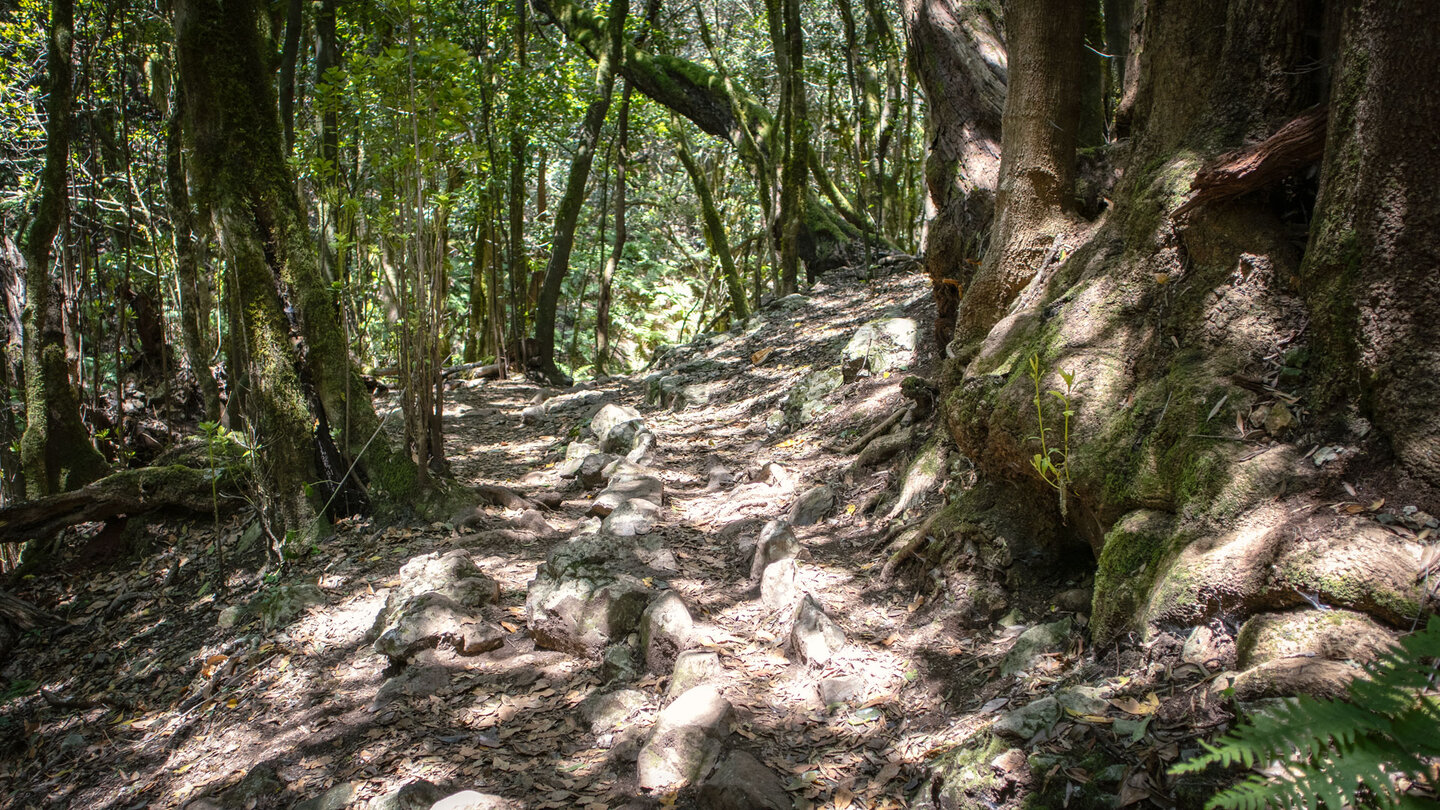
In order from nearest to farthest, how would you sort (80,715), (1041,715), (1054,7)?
(1041,715), (1054,7), (80,715)

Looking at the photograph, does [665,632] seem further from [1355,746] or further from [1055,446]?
[1355,746]

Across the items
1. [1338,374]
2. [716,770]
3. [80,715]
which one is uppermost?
[1338,374]

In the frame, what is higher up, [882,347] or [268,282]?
[268,282]

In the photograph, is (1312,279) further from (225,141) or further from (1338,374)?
(225,141)

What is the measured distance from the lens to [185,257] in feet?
22.4

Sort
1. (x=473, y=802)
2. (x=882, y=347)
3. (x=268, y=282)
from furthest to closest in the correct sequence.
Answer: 1. (x=882, y=347)
2. (x=268, y=282)
3. (x=473, y=802)

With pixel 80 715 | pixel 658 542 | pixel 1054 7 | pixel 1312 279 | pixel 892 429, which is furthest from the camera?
pixel 892 429

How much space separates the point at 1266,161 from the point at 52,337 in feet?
29.0

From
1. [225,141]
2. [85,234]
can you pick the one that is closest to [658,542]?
[225,141]

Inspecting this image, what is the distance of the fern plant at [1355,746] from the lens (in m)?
1.27

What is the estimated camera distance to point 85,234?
296 inches

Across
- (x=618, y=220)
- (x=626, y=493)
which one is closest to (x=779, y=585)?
(x=626, y=493)

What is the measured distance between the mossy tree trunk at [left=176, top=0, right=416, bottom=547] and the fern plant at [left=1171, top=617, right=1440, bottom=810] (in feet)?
15.7

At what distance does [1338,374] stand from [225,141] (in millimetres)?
5619
